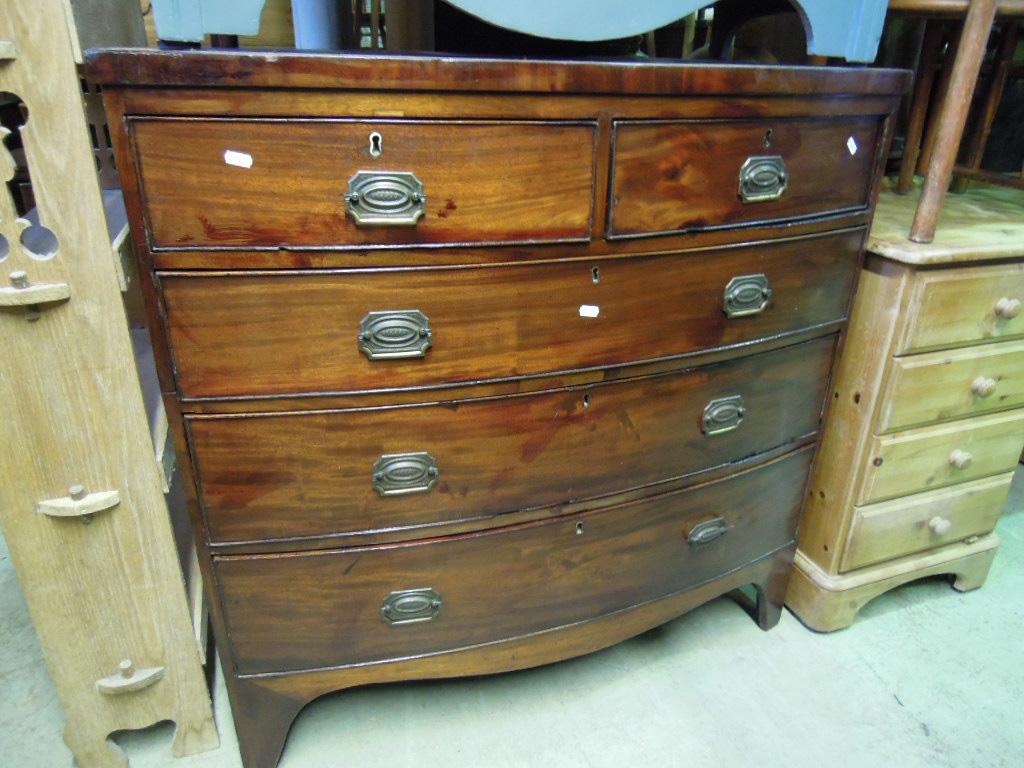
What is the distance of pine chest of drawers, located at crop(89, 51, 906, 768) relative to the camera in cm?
81

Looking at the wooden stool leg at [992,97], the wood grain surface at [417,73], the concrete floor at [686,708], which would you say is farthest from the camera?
the wooden stool leg at [992,97]

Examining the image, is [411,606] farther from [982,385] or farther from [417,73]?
[982,385]

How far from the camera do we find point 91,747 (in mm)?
1169

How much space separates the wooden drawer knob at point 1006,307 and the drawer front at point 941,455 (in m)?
0.23

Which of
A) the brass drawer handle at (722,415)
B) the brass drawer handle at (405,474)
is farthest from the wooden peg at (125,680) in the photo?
the brass drawer handle at (722,415)

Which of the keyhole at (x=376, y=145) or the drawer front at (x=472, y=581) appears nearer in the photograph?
the keyhole at (x=376, y=145)

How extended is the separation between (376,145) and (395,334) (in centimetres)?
23

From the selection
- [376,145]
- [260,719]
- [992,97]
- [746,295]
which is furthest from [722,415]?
[992,97]

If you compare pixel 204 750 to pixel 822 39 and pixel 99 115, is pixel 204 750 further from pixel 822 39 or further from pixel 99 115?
pixel 822 39

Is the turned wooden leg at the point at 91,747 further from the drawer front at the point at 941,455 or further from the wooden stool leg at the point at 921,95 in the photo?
the wooden stool leg at the point at 921,95

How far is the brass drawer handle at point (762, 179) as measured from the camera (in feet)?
3.27

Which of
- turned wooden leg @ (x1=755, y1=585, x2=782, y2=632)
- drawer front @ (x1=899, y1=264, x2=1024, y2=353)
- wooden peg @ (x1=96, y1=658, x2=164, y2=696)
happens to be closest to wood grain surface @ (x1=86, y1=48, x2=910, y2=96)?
drawer front @ (x1=899, y1=264, x2=1024, y2=353)

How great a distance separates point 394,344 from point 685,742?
0.90m

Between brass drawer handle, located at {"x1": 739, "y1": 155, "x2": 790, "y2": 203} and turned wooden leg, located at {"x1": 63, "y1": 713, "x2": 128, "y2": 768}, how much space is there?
132 centimetres
